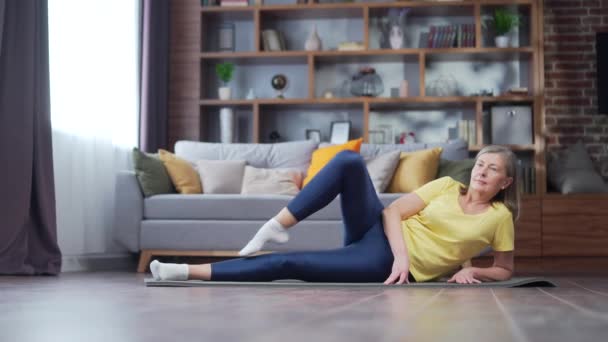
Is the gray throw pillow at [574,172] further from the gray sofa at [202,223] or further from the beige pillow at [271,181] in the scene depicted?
the beige pillow at [271,181]

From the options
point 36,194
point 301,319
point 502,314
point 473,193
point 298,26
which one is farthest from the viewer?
point 298,26

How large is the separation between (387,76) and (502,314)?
15.4 feet

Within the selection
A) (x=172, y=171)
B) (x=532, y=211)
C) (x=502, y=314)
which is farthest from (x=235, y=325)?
(x=532, y=211)

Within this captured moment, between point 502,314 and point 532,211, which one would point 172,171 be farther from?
point 502,314

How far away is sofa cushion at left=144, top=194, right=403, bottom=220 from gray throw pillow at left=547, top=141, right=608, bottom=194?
1.70 meters

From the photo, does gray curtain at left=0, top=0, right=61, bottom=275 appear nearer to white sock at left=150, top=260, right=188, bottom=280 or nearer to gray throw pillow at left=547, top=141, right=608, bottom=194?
white sock at left=150, top=260, right=188, bottom=280

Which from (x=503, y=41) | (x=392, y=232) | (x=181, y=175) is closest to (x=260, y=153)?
(x=181, y=175)

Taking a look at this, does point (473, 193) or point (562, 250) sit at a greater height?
point (473, 193)

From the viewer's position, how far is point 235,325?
60.3 inches

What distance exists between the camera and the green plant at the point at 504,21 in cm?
598

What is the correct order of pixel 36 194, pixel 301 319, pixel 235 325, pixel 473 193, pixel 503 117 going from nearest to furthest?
pixel 235 325 < pixel 301 319 < pixel 473 193 < pixel 36 194 < pixel 503 117

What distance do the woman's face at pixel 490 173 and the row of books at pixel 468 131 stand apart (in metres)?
3.25

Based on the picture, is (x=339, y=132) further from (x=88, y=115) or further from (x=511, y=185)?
(x=511, y=185)

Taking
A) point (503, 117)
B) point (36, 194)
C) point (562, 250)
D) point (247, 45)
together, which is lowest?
point (562, 250)
